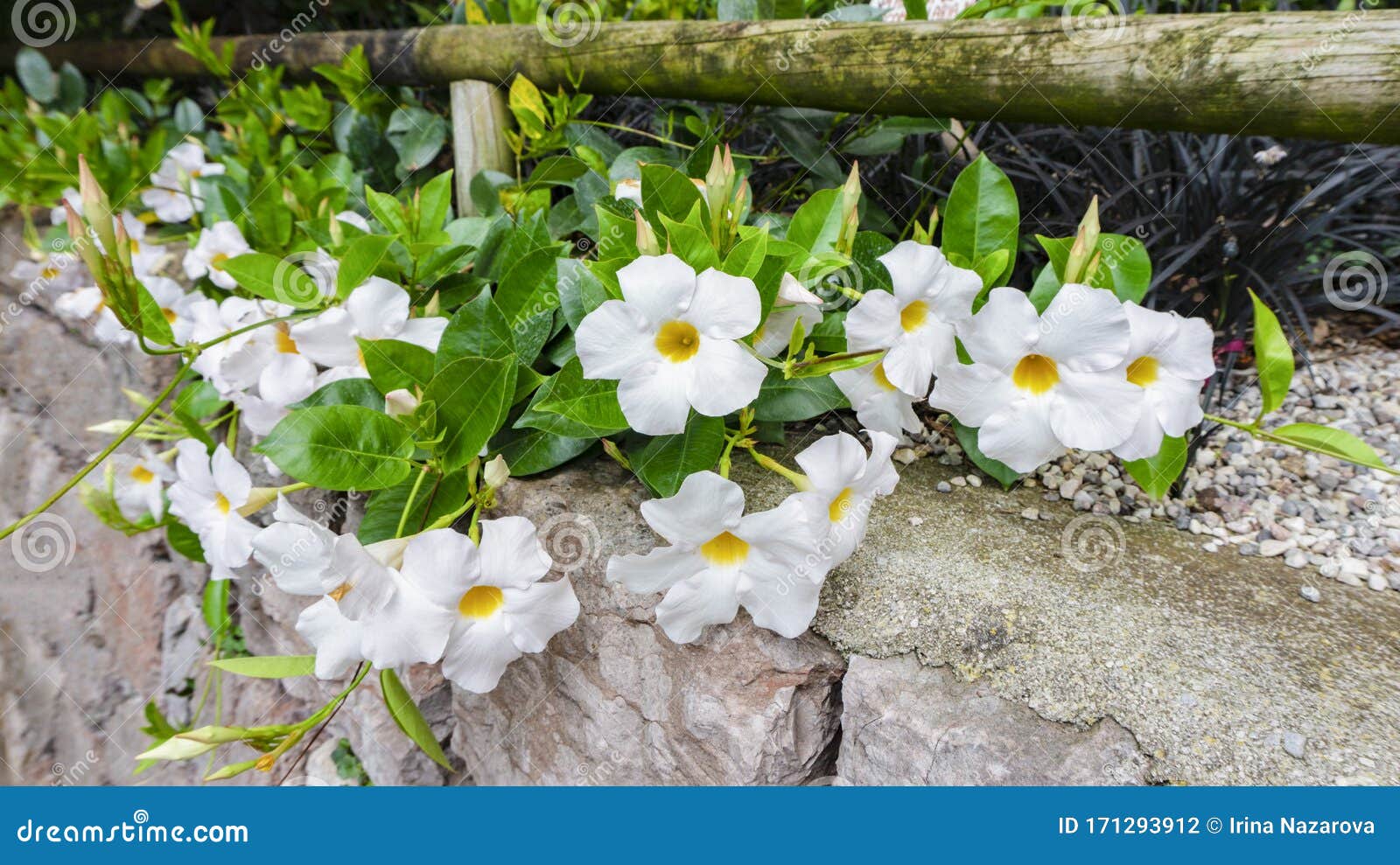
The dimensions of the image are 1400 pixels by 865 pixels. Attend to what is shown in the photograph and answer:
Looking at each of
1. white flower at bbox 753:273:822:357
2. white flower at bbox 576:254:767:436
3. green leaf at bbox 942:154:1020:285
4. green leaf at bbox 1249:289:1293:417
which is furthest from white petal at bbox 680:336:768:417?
green leaf at bbox 1249:289:1293:417

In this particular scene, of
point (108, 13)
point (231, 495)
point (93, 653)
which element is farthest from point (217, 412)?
point (108, 13)

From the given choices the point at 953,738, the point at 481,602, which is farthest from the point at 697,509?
the point at 953,738

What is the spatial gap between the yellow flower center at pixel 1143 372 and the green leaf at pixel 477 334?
786mm

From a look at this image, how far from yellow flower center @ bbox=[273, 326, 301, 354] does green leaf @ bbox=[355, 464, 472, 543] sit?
36 cm

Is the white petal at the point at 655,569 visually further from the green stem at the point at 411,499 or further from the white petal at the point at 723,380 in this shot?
the green stem at the point at 411,499

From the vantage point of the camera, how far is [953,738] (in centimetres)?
88

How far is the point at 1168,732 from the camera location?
2.71ft

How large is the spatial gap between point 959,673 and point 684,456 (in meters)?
0.43

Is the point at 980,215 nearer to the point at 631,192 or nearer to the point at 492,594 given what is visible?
the point at 631,192

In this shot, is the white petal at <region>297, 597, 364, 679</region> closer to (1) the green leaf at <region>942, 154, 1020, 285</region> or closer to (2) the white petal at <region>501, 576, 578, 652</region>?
(2) the white petal at <region>501, 576, 578, 652</region>

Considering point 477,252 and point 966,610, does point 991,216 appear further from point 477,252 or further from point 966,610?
point 477,252

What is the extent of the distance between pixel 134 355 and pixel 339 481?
1.56 metres

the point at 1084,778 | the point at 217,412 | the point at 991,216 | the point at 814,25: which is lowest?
the point at 1084,778

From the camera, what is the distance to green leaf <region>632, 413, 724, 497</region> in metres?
0.98
